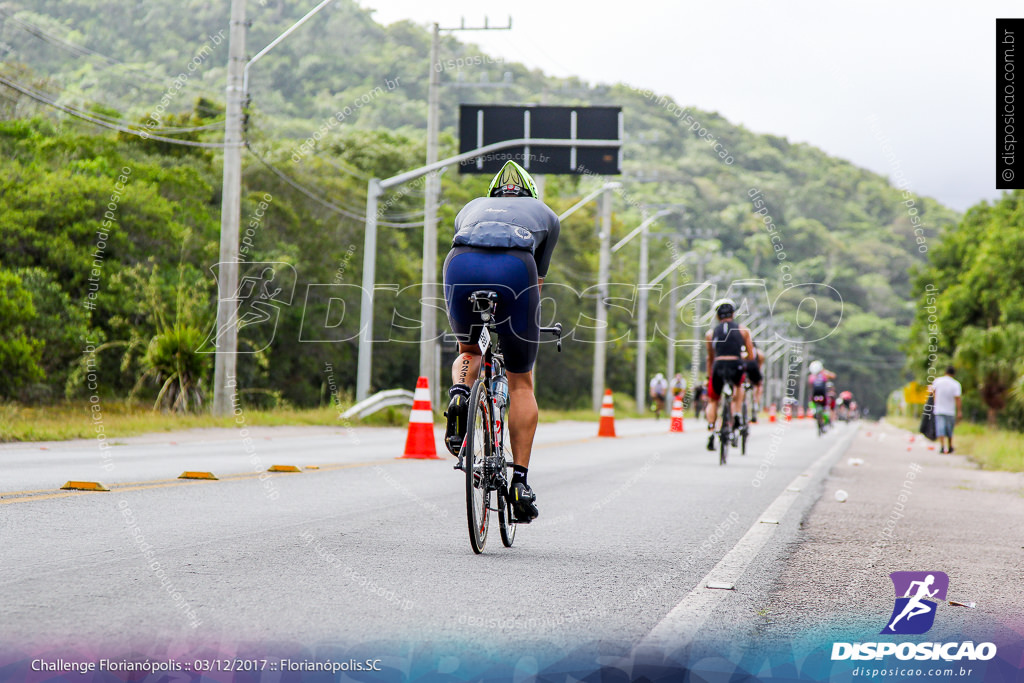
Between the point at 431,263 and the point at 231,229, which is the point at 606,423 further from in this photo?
the point at 231,229

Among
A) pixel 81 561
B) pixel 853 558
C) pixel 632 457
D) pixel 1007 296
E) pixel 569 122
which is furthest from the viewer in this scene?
pixel 1007 296

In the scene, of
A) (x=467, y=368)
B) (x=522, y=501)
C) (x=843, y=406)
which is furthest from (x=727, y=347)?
(x=843, y=406)

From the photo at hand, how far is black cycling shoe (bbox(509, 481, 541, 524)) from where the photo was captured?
6.39 m

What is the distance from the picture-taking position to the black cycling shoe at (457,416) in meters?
6.11

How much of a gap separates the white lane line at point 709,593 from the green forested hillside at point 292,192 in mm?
7925

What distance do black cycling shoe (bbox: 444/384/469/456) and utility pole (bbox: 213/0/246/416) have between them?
56.4 ft

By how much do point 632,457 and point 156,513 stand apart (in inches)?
411

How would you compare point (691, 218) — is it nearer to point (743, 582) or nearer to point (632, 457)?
point (632, 457)

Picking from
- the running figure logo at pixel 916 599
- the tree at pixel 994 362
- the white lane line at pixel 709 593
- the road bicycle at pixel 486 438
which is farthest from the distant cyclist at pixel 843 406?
the road bicycle at pixel 486 438

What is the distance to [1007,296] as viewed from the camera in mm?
42844

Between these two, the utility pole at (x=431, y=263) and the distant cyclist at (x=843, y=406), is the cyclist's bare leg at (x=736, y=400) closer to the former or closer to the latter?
the utility pole at (x=431, y=263)

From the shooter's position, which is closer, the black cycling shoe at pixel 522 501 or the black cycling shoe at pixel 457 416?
the black cycling shoe at pixel 457 416

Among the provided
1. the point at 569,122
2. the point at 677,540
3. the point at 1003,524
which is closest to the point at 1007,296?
the point at 569,122

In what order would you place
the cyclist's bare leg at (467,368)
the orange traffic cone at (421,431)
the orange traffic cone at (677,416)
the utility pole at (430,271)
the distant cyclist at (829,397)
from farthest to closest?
1. the distant cyclist at (829,397)
2. the orange traffic cone at (677,416)
3. the utility pole at (430,271)
4. the orange traffic cone at (421,431)
5. the cyclist's bare leg at (467,368)
